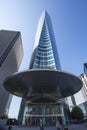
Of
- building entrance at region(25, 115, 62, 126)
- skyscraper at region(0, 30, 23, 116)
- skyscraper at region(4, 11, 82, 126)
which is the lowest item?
building entrance at region(25, 115, 62, 126)

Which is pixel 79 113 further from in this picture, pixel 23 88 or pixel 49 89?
pixel 23 88

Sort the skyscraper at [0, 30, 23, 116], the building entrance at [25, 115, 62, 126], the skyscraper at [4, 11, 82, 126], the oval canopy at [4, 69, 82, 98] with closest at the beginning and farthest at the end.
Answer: the oval canopy at [4, 69, 82, 98] < the skyscraper at [4, 11, 82, 126] < the building entrance at [25, 115, 62, 126] < the skyscraper at [0, 30, 23, 116]

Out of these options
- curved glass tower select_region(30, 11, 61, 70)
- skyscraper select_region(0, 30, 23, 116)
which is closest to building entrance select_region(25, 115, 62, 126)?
curved glass tower select_region(30, 11, 61, 70)

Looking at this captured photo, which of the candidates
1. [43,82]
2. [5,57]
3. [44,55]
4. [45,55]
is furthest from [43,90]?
[45,55]

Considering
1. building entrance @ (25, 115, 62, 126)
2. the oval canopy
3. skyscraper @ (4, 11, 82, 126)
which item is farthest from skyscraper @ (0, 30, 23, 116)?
building entrance @ (25, 115, 62, 126)

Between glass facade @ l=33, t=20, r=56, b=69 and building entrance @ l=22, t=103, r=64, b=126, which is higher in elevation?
glass facade @ l=33, t=20, r=56, b=69

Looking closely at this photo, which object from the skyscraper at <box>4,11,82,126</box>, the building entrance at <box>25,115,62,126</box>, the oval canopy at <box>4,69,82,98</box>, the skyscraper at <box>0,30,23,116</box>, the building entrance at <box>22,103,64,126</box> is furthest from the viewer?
the skyscraper at <box>0,30,23,116</box>

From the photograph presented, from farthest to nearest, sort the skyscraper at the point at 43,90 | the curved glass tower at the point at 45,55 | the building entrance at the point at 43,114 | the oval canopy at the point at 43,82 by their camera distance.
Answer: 1. the curved glass tower at the point at 45,55
2. the building entrance at the point at 43,114
3. the skyscraper at the point at 43,90
4. the oval canopy at the point at 43,82

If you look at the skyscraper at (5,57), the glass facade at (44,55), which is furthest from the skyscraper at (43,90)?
the glass facade at (44,55)

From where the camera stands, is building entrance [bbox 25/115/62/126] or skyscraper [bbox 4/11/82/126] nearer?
skyscraper [bbox 4/11/82/126]

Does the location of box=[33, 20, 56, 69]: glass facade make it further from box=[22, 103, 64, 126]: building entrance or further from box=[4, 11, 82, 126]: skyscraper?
box=[22, 103, 64, 126]: building entrance

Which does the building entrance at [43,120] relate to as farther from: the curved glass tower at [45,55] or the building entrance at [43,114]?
the curved glass tower at [45,55]

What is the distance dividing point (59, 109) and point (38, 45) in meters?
51.8

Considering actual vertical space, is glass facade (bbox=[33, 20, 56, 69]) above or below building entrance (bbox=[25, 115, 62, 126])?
above
